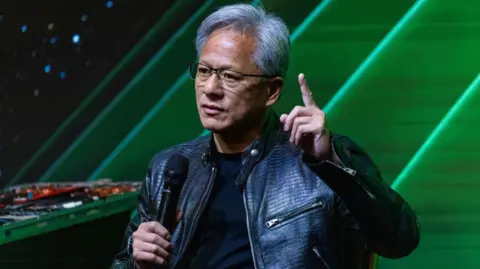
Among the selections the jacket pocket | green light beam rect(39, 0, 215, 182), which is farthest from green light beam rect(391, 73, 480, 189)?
green light beam rect(39, 0, 215, 182)

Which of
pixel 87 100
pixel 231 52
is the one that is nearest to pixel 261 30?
pixel 231 52

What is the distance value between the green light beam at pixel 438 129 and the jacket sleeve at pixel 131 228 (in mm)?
866

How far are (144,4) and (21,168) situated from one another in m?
0.81

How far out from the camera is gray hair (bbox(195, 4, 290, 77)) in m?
1.71

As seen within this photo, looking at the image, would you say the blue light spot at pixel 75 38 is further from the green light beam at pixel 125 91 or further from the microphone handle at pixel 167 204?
the microphone handle at pixel 167 204

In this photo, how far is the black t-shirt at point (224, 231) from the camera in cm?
168

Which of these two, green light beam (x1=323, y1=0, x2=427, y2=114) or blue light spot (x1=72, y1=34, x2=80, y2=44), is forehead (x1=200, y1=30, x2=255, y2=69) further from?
blue light spot (x1=72, y1=34, x2=80, y2=44)

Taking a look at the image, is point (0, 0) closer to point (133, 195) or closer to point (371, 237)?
point (133, 195)

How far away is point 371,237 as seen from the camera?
1570 mm

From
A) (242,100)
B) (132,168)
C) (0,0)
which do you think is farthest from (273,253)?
(0,0)

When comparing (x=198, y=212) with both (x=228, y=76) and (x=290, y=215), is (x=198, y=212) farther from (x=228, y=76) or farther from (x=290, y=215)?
(x=228, y=76)

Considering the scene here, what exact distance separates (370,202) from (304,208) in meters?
0.22

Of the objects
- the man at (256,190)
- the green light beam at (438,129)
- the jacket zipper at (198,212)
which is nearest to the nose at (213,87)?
the man at (256,190)

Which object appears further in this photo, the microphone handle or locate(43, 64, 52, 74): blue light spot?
locate(43, 64, 52, 74): blue light spot
